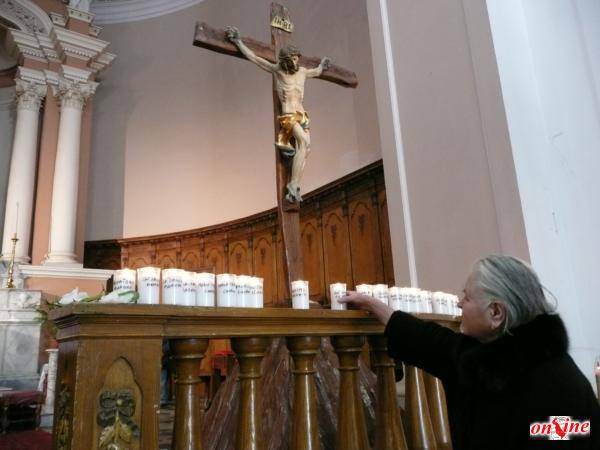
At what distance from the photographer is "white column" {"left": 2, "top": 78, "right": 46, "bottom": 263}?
25.8ft

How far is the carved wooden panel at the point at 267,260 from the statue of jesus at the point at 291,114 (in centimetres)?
465

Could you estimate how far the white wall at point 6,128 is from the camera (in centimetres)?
909

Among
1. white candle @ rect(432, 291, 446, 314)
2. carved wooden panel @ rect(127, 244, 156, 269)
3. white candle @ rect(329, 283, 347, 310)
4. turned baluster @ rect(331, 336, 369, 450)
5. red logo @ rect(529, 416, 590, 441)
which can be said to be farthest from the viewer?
carved wooden panel @ rect(127, 244, 156, 269)

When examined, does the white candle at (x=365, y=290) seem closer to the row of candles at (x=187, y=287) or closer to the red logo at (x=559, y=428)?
the row of candles at (x=187, y=287)

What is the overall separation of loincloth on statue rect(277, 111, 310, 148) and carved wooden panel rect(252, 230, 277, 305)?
469 cm

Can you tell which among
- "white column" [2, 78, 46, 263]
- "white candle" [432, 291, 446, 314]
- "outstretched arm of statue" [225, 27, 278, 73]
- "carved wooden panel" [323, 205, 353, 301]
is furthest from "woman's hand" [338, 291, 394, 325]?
"white column" [2, 78, 46, 263]

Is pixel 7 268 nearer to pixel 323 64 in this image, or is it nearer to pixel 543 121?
pixel 323 64

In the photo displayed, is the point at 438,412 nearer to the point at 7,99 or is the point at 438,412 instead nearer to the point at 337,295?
the point at 337,295

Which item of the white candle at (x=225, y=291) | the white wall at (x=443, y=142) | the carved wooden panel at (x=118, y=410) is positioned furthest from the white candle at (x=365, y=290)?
the white wall at (x=443, y=142)

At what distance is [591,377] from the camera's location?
294cm

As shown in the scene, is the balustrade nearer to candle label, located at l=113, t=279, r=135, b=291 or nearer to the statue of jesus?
candle label, located at l=113, t=279, r=135, b=291

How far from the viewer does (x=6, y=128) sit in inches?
362

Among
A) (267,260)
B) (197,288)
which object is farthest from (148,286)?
(267,260)

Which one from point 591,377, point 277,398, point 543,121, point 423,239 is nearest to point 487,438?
point 277,398
